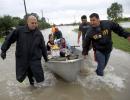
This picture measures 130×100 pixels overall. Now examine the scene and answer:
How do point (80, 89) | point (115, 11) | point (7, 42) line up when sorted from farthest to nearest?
1. point (115, 11)
2. point (80, 89)
3. point (7, 42)

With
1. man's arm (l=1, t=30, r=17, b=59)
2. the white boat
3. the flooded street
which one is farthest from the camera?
the white boat

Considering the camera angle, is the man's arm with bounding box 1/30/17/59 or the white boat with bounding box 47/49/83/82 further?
the white boat with bounding box 47/49/83/82

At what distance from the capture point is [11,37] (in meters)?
7.59

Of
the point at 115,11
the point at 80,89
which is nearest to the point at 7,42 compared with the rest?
the point at 80,89

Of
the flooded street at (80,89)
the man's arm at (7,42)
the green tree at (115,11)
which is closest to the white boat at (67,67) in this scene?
the flooded street at (80,89)

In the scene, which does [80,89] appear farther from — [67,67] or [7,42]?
[7,42]

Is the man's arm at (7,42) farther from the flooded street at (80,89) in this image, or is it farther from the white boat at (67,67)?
the white boat at (67,67)

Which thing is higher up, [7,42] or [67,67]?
[7,42]

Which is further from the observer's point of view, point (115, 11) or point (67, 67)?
point (115, 11)

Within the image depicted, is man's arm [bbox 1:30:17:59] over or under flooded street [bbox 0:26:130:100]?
over

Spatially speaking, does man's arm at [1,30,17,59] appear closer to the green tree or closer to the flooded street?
the flooded street

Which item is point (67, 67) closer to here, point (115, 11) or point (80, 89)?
point (80, 89)

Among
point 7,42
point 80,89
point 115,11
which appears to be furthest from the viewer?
point 115,11

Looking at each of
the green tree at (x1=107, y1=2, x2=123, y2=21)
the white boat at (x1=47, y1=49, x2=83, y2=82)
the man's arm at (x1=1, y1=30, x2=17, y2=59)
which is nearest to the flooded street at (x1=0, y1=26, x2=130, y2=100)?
the white boat at (x1=47, y1=49, x2=83, y2=82)
